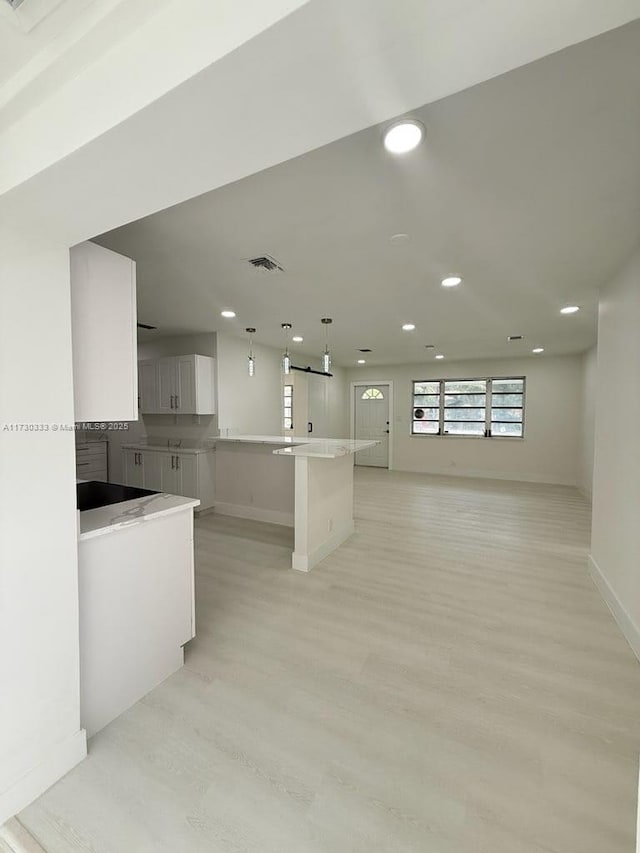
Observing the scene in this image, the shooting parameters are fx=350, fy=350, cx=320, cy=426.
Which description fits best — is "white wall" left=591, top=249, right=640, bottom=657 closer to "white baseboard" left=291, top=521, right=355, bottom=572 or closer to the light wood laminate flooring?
the light wood laminate flooring

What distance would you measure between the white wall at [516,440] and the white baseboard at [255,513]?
4580 mm

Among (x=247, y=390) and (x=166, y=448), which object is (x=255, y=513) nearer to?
(x=166, y=448)

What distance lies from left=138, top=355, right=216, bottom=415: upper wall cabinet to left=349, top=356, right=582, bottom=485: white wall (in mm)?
4868

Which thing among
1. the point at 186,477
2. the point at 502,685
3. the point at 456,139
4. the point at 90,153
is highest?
the point at 456,139

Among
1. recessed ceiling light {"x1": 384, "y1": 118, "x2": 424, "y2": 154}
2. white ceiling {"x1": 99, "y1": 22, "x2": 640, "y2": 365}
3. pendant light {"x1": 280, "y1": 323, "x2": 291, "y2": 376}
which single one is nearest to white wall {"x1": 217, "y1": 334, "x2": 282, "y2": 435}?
pendant light {"x1": 280, "y1": 323, "x2": 291, "y2": 376}

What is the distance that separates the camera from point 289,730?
1.60 metres

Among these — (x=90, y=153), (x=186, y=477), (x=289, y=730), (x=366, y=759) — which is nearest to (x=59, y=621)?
(x=289, y=730)

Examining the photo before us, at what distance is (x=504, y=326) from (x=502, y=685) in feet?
13.4

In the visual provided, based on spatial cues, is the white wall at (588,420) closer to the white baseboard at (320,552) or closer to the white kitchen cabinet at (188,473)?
the white baseboard at (320,552)

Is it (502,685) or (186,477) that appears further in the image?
(186,477)

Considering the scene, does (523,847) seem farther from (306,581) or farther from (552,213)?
(552,213)

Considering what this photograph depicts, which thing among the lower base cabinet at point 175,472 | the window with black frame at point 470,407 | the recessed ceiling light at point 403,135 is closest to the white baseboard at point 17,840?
the recessed ceiling light at point 403,135

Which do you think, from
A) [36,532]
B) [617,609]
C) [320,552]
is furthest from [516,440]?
[36,532]

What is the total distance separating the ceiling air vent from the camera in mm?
2510
